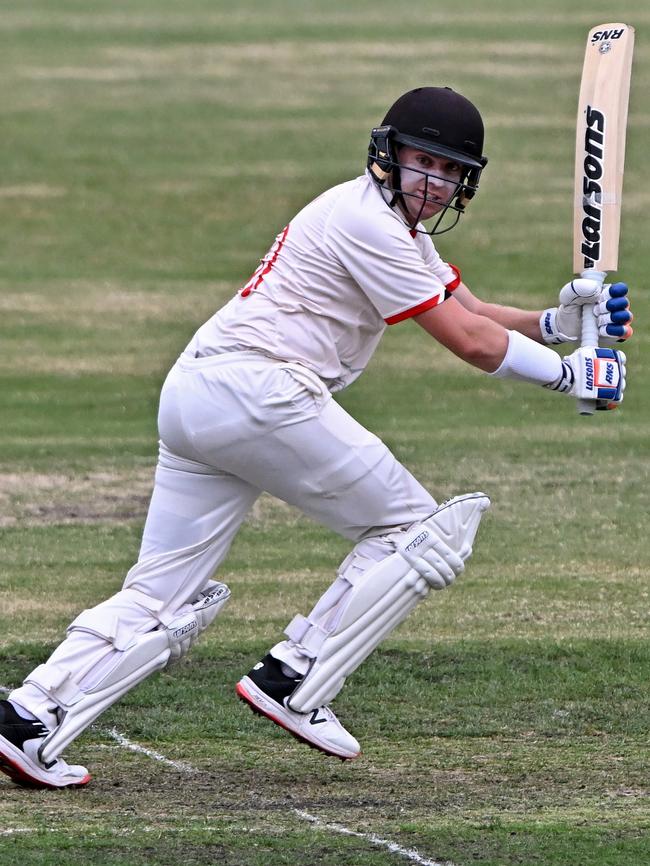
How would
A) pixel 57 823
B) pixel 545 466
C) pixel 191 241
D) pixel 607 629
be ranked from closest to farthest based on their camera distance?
pixel 57 823 → pixel 607 629 → pixel 545 466 → pixel 191 241

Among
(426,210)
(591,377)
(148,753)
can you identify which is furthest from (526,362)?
(148,753)

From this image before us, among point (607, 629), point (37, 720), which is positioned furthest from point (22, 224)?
point (37, 720)

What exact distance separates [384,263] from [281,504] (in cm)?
534

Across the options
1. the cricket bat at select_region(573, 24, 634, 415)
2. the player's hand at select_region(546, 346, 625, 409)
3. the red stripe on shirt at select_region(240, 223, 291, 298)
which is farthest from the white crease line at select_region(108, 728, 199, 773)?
the cricket bat at select_region(573, 24, 634, 415)

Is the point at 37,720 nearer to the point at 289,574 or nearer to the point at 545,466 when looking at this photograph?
the point at 289,574

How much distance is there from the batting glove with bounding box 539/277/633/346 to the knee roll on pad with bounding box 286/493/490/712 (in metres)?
0.94

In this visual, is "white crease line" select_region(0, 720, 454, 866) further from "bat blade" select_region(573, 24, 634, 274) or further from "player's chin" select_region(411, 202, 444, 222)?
"bat blade" select_region(573, 24, 634, 274)

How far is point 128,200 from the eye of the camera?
20.4 m

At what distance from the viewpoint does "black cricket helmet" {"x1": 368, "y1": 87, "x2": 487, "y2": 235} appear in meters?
5.21

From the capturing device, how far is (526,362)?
5277 mm

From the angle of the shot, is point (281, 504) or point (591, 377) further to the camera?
point (281, 504)

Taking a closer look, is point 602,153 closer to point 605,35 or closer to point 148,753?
point 605,35

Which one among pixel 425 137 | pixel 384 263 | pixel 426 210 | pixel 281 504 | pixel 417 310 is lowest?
pixel 281 504

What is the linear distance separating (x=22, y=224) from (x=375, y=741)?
14.5 m
